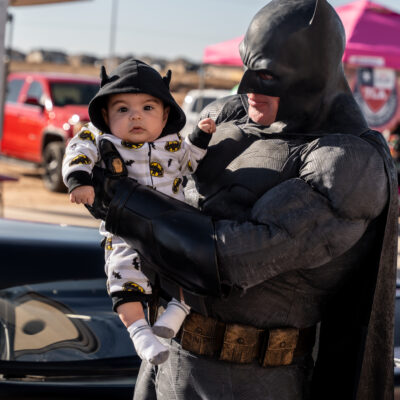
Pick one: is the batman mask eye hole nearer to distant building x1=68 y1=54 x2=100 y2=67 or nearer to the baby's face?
the baby's face

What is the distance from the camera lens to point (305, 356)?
1834 millimetres

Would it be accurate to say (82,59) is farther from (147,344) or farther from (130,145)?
(147,344)

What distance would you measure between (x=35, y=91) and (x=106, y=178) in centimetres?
967

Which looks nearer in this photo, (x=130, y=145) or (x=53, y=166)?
(x=130, y=145)

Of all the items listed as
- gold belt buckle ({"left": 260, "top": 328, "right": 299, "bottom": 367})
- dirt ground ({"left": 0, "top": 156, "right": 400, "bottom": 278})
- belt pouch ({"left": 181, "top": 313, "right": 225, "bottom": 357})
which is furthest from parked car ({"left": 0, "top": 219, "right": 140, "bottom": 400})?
dirt ground ({"left": 0, "top": 156, "right": 400, "bottom": 278})

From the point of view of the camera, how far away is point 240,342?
1.71 m

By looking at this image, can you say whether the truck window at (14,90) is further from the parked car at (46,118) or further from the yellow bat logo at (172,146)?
the yellow bat logo at (172,146)

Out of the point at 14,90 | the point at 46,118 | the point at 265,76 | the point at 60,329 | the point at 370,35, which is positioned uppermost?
the point at 370,35

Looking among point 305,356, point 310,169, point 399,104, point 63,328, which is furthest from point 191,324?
point 399,104

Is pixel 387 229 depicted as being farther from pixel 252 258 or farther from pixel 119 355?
pixel 119 355

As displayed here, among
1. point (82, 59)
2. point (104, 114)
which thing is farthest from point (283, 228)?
point (82, 59)

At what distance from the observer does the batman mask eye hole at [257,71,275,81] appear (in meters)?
1.72

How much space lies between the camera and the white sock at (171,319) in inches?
67.4

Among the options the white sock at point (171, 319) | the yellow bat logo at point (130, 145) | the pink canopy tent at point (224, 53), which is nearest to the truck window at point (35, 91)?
the pink canopy tent at point (224, 53)
